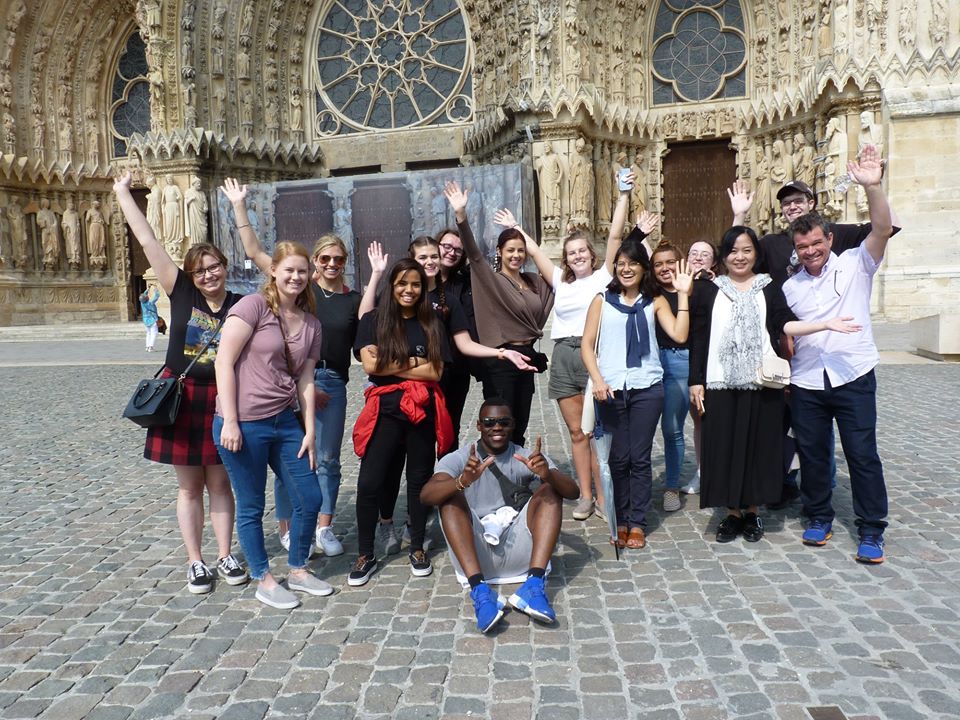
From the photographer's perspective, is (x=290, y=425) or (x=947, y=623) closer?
(x=947, y=623)

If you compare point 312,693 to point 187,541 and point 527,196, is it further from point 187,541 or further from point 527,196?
point 527,196

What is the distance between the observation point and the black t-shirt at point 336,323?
170 inches

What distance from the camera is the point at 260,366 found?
3.50 metres

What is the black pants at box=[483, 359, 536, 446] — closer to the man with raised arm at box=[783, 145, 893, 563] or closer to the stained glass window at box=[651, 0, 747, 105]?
the man with raised arm at box=[783, 145, 893, 563]

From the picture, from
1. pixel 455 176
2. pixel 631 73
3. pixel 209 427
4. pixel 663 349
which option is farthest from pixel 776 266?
pixel 631 73

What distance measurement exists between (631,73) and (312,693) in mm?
18271

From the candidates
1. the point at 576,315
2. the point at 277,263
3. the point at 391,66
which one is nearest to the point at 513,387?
the point at 576,315

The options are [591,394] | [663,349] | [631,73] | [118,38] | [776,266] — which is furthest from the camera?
[118,38]

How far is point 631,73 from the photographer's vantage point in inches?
720

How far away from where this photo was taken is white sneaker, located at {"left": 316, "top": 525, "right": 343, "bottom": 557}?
13.9 ft

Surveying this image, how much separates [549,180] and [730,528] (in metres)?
13.7

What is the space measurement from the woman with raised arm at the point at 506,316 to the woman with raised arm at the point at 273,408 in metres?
1.13

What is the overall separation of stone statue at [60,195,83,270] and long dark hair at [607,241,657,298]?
24.0 meters

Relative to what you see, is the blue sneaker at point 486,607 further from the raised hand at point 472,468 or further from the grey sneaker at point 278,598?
the grey sneaker at point 278,598
